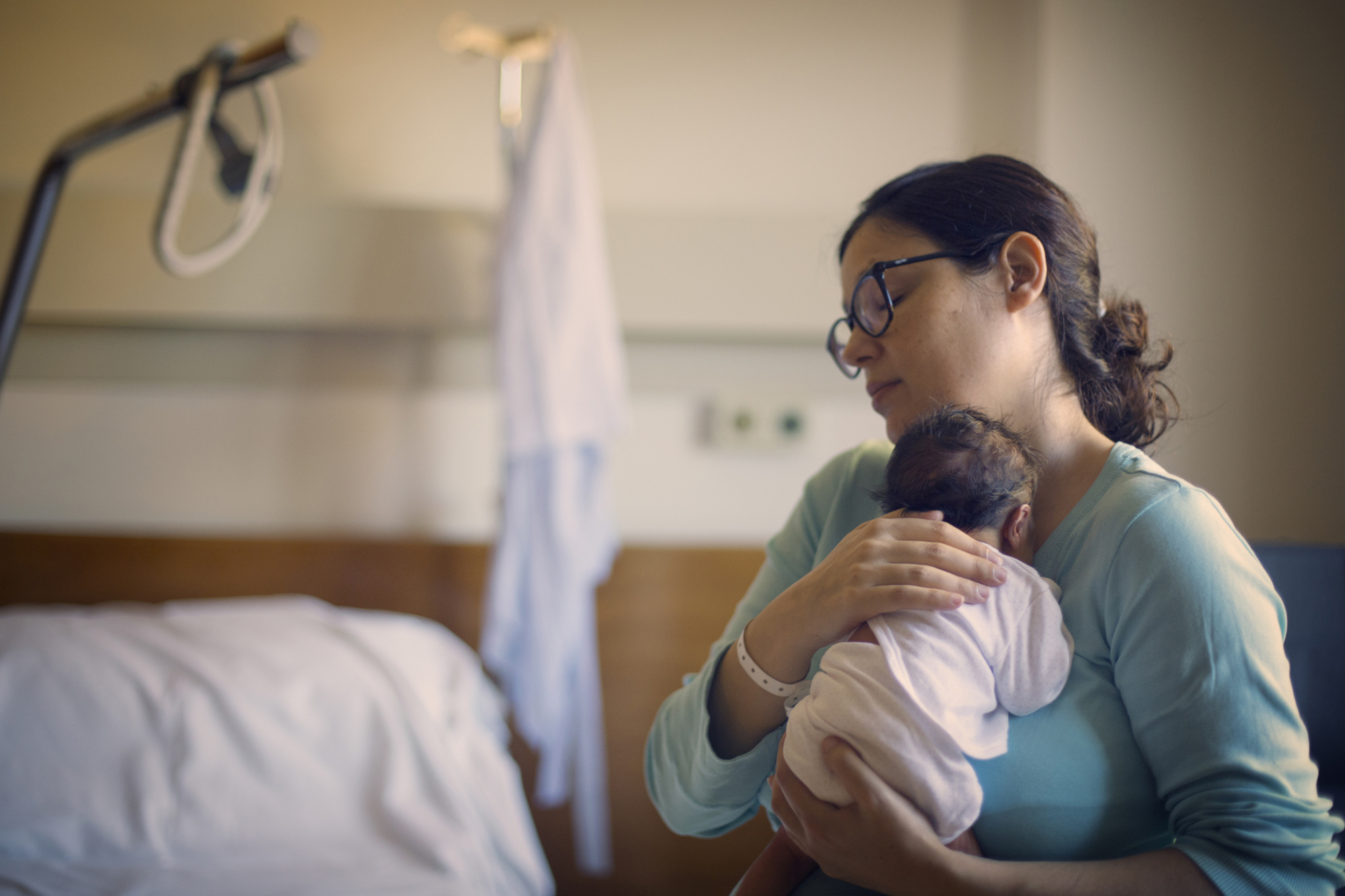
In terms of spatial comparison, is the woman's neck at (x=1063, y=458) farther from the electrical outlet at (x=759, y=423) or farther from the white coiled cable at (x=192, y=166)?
the electrical outlet at (x=759, y=423)

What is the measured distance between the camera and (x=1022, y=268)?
544mm

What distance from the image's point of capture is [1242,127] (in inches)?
29.3

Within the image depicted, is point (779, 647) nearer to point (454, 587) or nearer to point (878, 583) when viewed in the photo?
point (878, 583)

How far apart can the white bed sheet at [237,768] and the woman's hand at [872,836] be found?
30.8 inches

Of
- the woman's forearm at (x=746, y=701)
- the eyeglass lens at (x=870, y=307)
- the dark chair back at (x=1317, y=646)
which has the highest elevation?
the eyeglass lens at (x=870, y=307)

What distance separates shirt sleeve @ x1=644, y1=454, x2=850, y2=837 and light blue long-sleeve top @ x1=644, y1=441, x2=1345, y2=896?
17 cm

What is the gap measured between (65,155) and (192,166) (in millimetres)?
233

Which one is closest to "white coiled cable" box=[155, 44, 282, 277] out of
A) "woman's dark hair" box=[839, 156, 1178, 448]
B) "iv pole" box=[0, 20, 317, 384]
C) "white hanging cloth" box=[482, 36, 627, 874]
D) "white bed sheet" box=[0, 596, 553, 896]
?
"iv pole" box=[0, 20, 317, 384]

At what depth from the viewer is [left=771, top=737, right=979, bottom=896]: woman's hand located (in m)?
0.46

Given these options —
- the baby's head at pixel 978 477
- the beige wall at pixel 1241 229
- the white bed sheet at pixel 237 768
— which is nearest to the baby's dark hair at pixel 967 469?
the baby's head at pixel 978 477

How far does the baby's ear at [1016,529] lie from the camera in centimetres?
53

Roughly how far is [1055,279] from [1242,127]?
14.4 inches

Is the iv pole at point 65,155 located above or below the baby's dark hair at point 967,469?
above

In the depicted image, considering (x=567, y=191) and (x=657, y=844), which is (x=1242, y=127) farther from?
(x=657, y=844)
